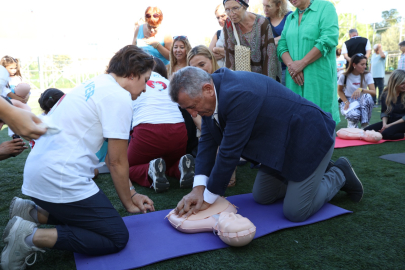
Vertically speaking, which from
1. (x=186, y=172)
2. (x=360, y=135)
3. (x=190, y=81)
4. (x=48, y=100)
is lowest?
(x=360, y=135)

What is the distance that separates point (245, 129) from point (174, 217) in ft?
2.31

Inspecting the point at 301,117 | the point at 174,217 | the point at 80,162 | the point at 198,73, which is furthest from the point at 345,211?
the point at 80,162

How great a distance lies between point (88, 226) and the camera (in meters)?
1.54

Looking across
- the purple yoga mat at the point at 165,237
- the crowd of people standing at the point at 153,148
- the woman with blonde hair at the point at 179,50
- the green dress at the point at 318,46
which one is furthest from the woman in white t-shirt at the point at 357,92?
the purple yoga mat at the point at 165,237

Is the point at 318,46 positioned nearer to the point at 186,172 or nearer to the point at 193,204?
the point at 186,172

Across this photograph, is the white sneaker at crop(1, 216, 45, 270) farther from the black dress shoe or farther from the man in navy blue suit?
the black dress shoe

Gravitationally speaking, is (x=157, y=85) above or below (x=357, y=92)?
above

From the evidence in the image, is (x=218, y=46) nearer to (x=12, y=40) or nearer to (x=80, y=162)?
(x=80, y=162)

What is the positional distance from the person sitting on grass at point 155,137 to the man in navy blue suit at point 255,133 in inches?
26.2

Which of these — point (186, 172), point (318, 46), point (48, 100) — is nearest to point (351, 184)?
point (186, 172)

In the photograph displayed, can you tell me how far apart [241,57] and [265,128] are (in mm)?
1453

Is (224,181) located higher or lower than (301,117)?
lower

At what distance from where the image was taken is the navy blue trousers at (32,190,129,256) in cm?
150

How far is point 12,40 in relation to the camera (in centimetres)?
1698
